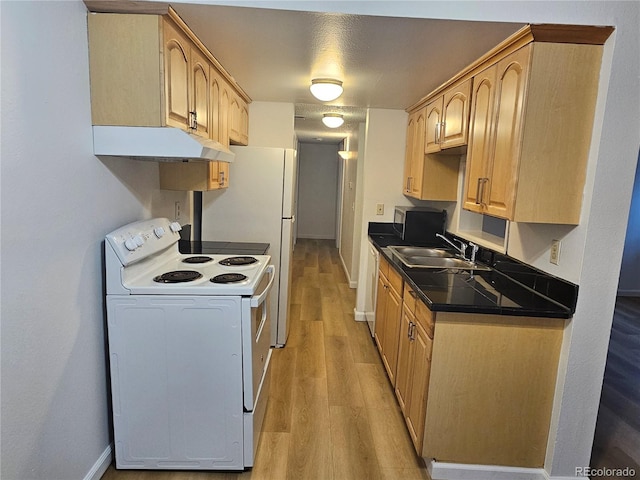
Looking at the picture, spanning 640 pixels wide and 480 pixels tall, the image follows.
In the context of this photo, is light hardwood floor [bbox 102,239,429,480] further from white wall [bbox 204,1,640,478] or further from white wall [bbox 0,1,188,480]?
white wall [bbox 204,1,640,478]

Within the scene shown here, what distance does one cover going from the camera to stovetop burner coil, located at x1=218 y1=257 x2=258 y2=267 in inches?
93.7

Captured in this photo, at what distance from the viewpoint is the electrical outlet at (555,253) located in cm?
194

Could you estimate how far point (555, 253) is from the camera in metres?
1.96

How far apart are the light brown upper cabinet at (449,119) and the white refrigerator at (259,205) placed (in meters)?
1.09

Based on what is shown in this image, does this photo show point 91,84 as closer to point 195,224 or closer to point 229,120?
point 229,120

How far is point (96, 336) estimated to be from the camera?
1907mm

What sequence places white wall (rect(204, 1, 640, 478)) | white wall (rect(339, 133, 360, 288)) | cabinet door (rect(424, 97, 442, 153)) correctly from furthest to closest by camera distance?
white wall (rect(339, 133, 360, 288))
cabinet door (rect(424, 97, 442, 153))
white wall (rect(204, 1, 640, 478))

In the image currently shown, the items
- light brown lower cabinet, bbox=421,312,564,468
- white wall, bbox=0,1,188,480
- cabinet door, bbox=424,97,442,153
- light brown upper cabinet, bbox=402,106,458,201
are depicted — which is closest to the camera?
white wall, bbox=0,1,188,480

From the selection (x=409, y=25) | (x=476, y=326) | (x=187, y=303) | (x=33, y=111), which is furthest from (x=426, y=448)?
(x=33, y=111)

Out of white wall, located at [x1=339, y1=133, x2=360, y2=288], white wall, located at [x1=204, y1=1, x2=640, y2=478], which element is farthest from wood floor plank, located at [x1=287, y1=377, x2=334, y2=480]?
white wall, located at [x1=339, y1=133, x2=360, y2=288]

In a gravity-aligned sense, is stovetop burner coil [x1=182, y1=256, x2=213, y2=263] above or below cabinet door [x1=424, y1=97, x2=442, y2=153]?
below

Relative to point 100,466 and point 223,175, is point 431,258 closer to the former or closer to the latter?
point 223,175

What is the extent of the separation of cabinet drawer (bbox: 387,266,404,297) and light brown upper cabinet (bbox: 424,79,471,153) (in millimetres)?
906

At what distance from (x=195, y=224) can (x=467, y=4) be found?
2.60 m
